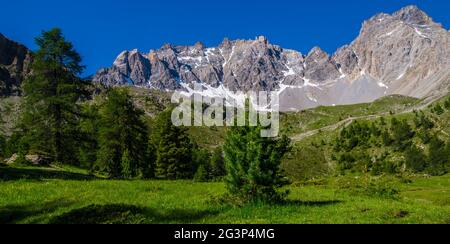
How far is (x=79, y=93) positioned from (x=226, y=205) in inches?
1411

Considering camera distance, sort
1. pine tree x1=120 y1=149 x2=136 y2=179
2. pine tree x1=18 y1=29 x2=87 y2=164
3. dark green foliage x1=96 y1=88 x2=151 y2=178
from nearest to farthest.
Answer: pine tree x1=18 y1=29 x2=87 y2=164
pine tree x1=120 y1=149 x2=136 y2=179
dark green foliage x1=96 y1=88 x2=151 y2=178

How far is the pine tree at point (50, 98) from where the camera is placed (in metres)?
51.4

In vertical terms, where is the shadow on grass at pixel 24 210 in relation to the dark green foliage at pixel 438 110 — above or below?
below

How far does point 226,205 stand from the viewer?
23328 mm

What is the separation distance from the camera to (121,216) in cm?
1778

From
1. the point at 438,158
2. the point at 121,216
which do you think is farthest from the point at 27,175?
the point at 438,158

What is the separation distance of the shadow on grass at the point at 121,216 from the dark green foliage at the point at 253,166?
16.8 feet

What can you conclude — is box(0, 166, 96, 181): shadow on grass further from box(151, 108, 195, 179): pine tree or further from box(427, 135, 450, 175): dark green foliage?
box(427, 135, 450, 175): dark green foliage

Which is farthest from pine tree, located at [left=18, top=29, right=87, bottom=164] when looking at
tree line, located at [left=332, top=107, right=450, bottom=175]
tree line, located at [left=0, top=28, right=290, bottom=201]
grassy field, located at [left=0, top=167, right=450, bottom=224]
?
tree line, located at [left=332, top=107, right=450, bottom=175]

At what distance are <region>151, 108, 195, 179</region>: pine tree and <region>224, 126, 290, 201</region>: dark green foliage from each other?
4389 cm

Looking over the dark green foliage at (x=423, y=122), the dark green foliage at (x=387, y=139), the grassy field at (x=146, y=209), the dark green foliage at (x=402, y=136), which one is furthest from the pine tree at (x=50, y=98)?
the dark green foliage at (x=423, y=122)

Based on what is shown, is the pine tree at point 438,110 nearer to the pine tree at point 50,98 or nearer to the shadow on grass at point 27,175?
the pine tree at point 50,98

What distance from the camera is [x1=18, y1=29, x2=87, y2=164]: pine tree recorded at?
5144cm
